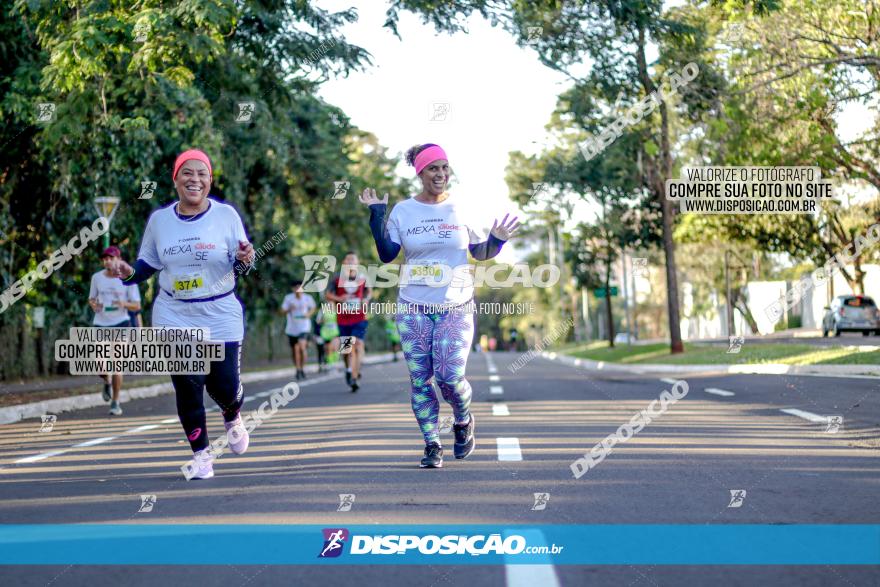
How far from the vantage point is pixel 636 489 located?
6.77 m

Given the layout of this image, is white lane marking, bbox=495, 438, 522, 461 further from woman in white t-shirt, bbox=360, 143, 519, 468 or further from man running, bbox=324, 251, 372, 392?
man running, bbox=324, 251, 372, 392

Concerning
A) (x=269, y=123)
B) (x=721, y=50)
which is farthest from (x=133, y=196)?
(x=721, y=50)

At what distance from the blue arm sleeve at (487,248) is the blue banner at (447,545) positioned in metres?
2.61

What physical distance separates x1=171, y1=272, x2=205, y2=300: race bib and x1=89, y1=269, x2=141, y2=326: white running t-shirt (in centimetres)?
699

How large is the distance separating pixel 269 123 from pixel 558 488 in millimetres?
16824

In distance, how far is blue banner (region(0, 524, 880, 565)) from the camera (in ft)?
16.2

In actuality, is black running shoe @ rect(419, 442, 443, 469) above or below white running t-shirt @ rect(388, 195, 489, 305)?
below

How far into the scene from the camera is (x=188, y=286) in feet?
25.2

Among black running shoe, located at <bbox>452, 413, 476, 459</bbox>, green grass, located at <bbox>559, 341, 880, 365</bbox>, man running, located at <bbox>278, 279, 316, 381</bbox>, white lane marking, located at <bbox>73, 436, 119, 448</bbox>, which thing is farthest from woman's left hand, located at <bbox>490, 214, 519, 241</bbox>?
man running, located at <bbox>278, 279, 316, 381</bbox>

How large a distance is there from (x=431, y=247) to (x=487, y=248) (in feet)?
1.25

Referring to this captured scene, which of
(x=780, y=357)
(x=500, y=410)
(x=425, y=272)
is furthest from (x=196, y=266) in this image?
(x=780, y=357)

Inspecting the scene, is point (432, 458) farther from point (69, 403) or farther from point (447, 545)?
point (69, 403)

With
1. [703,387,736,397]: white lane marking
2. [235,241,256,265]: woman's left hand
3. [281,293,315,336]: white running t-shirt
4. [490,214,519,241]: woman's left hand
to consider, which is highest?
[490,214,519,241]: woman's left hand

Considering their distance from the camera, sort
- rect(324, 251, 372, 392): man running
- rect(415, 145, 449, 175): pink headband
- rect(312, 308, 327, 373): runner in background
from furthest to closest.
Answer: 1. rect(312, 308, 327, 373): runner in background
2. rect(324, 251, 372, 392): man running
3. rect(415, 145, 449, 175): pink headband
